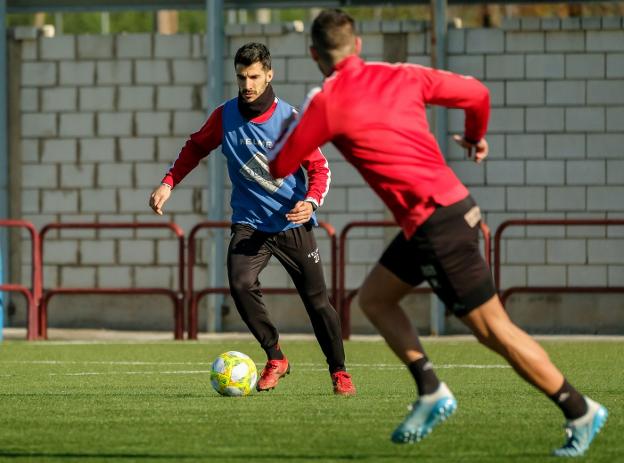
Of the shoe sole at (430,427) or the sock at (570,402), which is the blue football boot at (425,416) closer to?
the shoe sole at (430,427)

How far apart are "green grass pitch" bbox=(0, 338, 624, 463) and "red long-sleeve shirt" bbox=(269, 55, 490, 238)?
1.16 m

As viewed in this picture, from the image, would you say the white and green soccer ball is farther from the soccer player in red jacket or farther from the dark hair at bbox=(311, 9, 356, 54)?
the dark hair at bbox=(311, 9, 356, 54)

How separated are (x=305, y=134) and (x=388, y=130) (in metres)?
0.38

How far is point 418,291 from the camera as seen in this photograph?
17.5 meters

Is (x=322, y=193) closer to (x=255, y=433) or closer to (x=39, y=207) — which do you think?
(x=255, y=433)

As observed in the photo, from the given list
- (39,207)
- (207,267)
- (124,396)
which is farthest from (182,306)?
(124,396)

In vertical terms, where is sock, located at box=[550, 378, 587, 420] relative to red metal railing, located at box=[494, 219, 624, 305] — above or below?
above

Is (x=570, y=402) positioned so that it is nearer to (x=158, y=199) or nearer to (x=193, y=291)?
(x=158, y=199)

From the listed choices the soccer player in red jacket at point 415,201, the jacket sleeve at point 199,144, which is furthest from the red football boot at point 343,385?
the soccer player in red jacket at point 415,201

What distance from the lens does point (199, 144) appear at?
10648 mm

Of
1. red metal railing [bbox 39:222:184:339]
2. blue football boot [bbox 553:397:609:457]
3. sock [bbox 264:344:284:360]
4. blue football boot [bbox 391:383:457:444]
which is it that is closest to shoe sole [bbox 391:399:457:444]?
blue football boot [bbox 391:383:457:444]

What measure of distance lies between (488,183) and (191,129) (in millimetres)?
3647

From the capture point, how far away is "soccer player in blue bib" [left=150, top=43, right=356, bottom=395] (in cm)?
1041

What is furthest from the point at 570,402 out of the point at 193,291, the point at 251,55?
the point at 193,291
